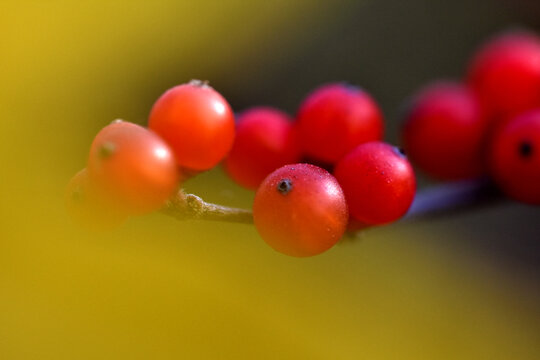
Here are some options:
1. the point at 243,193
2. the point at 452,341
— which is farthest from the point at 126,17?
the point at 452,341

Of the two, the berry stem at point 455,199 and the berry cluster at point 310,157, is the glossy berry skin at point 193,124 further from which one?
the berry stem at point 455,199

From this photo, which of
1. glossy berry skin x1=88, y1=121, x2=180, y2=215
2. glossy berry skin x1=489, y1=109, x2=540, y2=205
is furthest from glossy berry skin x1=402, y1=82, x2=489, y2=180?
glossy berry skin x1=88, y1=121, x2=180, y2=215

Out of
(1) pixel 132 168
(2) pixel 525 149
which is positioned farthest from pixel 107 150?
(2) pixel 525 149

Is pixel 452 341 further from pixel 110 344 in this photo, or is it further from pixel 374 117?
pixel 110 344

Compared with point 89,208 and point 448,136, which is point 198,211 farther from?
point 448,136

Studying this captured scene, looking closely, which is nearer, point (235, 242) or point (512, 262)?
point (235, 242)

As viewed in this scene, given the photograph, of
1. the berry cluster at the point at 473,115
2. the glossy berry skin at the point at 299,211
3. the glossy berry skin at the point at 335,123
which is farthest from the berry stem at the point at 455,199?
the glossy berry skin at the point at 299,211

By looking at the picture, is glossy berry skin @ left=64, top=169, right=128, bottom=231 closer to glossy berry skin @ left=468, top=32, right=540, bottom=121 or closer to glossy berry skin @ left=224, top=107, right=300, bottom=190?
glossy berry skin @ left=224, top=107, right=300, bottom=190
